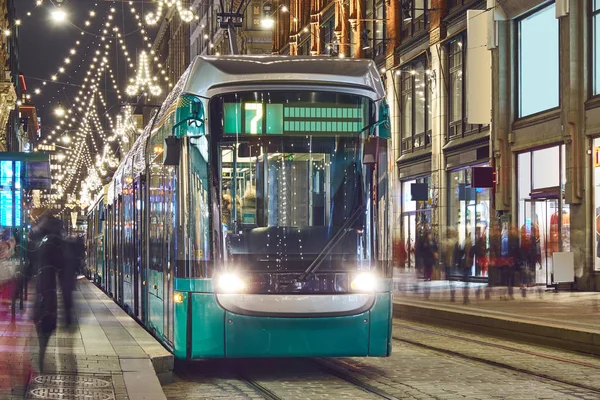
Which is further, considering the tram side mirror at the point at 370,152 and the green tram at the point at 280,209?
the tram side mirror at the point at 370,152

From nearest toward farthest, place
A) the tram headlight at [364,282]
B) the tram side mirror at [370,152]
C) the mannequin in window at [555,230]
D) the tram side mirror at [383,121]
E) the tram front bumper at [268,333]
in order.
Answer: the tram front bumper at [268,333] < the tram headlight at [364,282] < the tram side mirror at [370,152] < the tram side mirror at [383,121] < the mannequin in window at [555,230]

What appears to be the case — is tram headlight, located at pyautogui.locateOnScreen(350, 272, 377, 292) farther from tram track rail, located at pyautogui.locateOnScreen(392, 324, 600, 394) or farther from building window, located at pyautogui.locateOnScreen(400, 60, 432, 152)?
building window, located at pyautogui.locateOnScreen(400, 60, 432, 152)

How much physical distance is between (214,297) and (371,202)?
192cm

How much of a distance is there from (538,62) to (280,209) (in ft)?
67.0

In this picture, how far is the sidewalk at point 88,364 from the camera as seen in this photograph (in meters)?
9.40

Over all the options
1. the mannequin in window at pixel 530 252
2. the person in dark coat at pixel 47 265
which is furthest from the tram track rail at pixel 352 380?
the mannequin in window at pixel 530 252

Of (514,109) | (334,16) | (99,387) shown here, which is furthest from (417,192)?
(99,387)

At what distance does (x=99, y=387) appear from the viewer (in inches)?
380

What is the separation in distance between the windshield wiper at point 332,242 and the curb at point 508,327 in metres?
5.38

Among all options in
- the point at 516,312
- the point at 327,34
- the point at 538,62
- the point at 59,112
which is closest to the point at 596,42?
the point at 538,62

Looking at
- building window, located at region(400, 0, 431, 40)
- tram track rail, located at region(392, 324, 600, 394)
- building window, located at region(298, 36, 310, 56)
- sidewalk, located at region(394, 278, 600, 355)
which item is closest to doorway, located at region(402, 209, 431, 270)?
building window, located at region(400, 0, 431, 40)

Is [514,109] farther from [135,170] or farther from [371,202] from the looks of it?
[371,202]

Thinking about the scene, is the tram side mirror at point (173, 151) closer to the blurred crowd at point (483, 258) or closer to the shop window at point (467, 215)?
the blurred crowd at point (483, 258)

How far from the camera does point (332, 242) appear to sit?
11.3 metres
